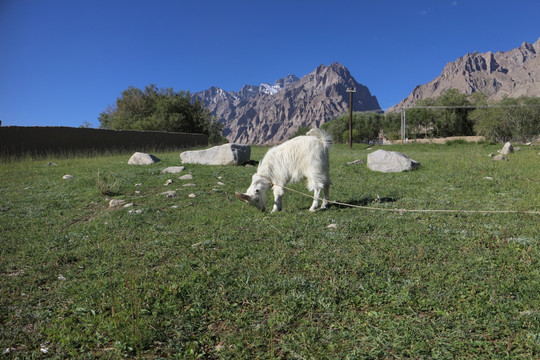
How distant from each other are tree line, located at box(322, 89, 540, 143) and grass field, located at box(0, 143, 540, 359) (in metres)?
27.1

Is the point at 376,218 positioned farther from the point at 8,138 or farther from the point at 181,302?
the point at 8,138

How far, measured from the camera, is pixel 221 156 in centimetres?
1617

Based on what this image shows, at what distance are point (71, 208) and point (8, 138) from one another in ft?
45.0

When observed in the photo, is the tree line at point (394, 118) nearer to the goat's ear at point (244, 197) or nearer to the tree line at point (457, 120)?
the tree line at point (457, 120)

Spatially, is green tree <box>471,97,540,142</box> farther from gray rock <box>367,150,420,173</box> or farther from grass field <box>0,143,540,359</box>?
grass field <box>0,143,540,359</box>

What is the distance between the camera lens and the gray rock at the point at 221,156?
16.0m

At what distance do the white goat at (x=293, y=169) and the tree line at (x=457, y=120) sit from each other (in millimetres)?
24921

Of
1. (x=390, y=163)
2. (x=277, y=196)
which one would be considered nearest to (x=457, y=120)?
(x=390, y=163)

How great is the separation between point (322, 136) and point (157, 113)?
121ft

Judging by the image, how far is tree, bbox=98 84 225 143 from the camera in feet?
127

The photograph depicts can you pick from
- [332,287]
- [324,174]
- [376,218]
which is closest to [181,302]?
[332,287]

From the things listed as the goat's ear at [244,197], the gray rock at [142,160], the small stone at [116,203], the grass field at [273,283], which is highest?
the gray rock at [142,160]

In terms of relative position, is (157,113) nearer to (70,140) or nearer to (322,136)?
(70,140)

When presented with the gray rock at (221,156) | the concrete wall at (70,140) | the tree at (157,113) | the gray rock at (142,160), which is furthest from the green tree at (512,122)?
the gray rock at (142,160)
